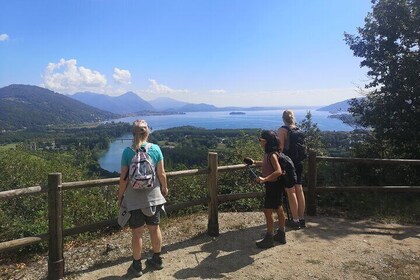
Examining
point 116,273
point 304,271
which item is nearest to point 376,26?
point 304,271

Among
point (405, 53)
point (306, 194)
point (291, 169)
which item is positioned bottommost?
point (306, 194)

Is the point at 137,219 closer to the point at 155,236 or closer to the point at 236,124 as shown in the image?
the point at 155,236

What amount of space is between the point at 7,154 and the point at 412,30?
478 inches

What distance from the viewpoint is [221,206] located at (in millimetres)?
7387

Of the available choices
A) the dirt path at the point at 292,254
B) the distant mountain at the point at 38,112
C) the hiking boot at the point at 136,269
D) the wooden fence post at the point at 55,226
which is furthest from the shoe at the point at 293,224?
the distant mountain at the point at 38,112

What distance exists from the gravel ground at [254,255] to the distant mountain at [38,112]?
101695 millimetres

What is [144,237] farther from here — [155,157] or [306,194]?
[306,194]

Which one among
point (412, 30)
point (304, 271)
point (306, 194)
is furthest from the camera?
point (412, 30)

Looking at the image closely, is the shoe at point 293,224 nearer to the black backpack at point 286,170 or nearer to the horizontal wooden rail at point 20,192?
the black backpack at point 286,170

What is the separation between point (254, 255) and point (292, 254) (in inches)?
19.8

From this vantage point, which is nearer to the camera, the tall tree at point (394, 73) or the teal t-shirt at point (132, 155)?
the teal t-shirt at point (132, 155)

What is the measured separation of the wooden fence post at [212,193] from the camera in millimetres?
5105

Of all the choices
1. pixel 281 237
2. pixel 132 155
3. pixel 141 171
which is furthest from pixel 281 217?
pixel 132 155

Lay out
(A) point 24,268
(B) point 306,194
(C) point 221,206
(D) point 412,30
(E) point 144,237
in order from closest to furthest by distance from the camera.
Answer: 1. (A) point 24,268
2. (E) point 144,237
3. (B) point 306,194
4. (C) point 221,206
5. (D) point 412,30
